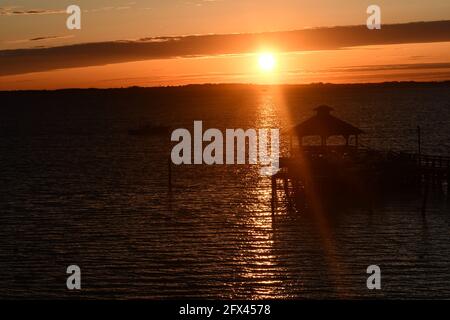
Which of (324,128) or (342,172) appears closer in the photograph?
(342,172)

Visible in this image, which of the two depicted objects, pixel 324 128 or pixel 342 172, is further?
pixel 324 128

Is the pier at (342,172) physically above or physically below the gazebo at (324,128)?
below

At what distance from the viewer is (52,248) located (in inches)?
1377

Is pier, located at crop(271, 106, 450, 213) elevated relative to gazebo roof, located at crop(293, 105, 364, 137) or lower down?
lower down

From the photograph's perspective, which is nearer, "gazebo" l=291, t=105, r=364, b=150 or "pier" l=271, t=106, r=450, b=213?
"pier" l=271, t=106, r=450, b=213

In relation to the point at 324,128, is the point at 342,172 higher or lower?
lower

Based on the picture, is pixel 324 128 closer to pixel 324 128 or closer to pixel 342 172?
pixel 324 128

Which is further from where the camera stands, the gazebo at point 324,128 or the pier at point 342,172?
the gazebo at point 324,128

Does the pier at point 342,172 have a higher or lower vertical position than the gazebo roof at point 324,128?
lower

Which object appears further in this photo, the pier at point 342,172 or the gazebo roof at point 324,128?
the gazebo roof at point 324,128

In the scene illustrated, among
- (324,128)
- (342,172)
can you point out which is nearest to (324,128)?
(324,128)

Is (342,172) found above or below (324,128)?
below
